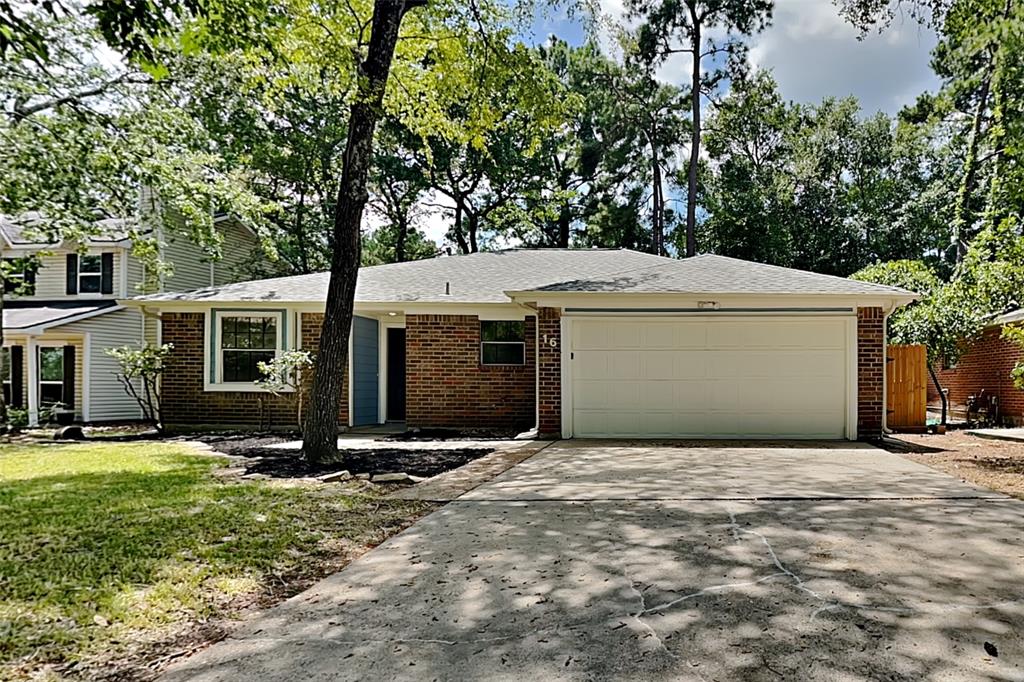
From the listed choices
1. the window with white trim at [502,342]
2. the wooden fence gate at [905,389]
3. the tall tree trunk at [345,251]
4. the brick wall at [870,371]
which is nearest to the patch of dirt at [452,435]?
the window with white trim at [502,342]

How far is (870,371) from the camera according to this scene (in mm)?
10109

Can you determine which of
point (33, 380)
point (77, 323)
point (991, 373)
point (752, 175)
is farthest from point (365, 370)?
point (752, 175)

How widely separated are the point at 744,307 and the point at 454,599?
8.10m

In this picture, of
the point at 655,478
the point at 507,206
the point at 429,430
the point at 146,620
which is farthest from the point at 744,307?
the point at 507,206

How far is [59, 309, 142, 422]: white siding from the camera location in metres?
16.2

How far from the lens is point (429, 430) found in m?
11.8

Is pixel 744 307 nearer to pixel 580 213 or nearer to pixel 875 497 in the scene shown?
pixel 875 497

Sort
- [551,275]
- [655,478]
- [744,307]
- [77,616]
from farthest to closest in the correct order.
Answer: [551,275] < [744,307] < [655,478] < [77,616]

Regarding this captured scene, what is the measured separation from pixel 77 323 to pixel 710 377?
48.7 ft

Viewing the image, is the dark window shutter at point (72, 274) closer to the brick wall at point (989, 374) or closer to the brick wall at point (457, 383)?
the brick wall at point (457, 383)

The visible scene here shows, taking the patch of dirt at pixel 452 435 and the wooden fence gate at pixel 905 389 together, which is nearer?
the patch of dirt at pixel 452 435

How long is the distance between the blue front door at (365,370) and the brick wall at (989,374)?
41.8 feet

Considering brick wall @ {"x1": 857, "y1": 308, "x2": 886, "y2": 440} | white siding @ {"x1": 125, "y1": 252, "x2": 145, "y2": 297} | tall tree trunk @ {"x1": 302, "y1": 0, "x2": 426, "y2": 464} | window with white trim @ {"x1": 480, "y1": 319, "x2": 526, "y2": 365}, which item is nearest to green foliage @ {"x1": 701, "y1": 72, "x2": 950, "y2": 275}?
brick wall @ {"x1": 857, "y1": 308, "x2": 886, "y2": 440}

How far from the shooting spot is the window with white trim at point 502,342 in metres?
12.0
